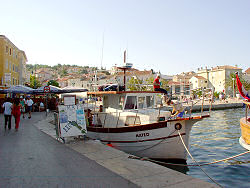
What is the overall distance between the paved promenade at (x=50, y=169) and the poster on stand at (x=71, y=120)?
24.1 inches

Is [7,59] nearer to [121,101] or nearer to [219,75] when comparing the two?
[121,101]

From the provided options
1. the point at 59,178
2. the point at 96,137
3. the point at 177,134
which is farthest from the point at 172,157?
the point at 59,178

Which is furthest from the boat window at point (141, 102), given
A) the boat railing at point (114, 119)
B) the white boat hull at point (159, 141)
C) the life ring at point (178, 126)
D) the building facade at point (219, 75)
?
the building facade at point (219, 75)

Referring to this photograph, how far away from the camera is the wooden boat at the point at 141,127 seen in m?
9.55

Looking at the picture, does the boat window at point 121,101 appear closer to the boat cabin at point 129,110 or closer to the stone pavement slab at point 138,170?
the boat cabin at point 129,110

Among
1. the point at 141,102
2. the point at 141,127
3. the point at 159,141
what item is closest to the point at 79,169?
the point at 141,127

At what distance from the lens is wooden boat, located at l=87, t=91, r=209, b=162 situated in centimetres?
955

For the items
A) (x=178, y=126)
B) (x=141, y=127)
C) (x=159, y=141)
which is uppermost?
(x=178, y=126)

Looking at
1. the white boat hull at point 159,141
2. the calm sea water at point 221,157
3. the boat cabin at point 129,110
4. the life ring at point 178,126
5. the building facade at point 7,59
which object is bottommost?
the calm sea water at point 221,157

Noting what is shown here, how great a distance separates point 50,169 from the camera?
592cm

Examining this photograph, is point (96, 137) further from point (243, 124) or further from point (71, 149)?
point (243, 124)

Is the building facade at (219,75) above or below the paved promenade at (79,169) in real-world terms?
above

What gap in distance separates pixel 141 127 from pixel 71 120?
2925 mm

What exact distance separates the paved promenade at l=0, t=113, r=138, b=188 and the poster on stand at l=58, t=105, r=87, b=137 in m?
0.61
